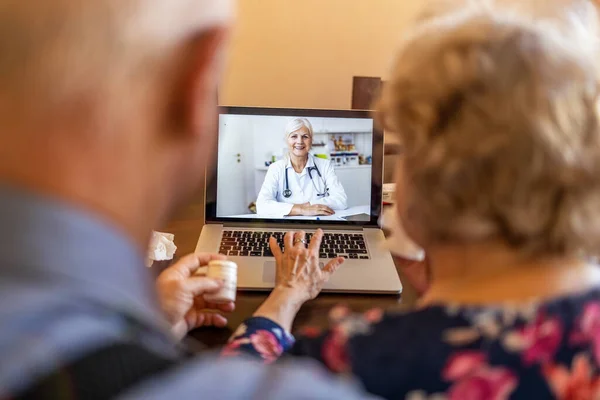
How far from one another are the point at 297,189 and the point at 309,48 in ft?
3.61

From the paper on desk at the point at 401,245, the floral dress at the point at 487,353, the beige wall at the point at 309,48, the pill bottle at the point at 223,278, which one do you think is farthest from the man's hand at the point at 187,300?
the beige wall at the point at 309,48

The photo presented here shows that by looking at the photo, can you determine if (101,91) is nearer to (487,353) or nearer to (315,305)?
(487,353)

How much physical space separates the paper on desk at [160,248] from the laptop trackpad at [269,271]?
0.65 ft

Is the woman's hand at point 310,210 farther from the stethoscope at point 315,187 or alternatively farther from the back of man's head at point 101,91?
the back of man's head at point 101,91

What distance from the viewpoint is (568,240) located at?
2.03 ft

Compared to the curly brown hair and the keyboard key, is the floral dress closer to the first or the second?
the curly brown hair

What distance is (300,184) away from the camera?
53.2 inches

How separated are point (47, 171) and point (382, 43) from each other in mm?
2065

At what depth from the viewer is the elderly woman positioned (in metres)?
0.56

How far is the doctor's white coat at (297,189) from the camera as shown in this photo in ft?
4.43

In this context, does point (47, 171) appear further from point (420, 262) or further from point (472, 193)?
point (420, 262)

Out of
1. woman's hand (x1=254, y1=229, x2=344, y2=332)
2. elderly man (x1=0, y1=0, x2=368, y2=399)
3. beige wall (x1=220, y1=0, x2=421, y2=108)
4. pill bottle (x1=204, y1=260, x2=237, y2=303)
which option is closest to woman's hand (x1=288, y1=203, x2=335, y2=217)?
woman's hand (x1=254, y1=229, x2=344, y2=332)

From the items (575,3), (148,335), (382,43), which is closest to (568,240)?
(575,3)

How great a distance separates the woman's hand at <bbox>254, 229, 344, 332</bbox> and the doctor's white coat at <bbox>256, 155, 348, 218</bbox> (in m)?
0.15
